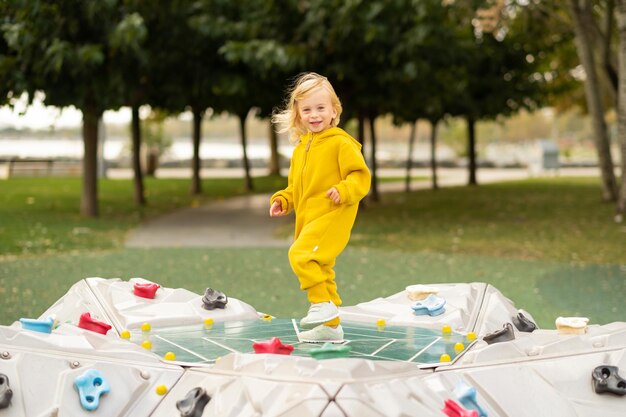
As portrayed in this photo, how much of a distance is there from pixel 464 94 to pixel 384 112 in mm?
2383

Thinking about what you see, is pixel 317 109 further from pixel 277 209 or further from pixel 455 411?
pixel 455 411

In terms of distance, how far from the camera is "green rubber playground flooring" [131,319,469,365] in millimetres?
5125

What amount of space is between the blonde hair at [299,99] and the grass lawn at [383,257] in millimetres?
3829

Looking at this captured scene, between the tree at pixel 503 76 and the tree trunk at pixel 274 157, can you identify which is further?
the tree trunk at pixel 274 157

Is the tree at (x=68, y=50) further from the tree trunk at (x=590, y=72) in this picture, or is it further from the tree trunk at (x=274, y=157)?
the tree trunk at (x=274, y=157)

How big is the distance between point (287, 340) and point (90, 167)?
46.1 ft

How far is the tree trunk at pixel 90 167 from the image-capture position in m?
18.7

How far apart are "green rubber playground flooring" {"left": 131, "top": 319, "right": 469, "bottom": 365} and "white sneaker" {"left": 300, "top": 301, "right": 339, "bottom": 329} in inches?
5.4

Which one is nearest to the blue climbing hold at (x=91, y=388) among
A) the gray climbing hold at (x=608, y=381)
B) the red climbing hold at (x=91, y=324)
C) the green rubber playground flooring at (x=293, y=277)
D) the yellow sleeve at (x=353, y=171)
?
the red climbing hold at (x=91, y=324)

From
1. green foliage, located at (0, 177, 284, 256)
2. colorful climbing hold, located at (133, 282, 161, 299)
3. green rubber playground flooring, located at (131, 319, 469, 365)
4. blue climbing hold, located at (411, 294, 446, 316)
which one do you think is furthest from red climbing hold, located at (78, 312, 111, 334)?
green foliage, located at (0, 177, 284, 256)

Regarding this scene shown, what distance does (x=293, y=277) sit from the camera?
38.4 ft

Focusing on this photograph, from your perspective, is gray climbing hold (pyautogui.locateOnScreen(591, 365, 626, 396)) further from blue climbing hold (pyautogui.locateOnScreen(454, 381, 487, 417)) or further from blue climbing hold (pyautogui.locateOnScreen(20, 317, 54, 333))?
blue climbing hold (pyautogui.locateOnScreen(20, 317, 54, 333))

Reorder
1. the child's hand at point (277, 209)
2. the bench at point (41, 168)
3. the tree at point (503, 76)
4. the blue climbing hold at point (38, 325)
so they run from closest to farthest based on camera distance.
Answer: the blue climbing hold at point (38, 325) → the child's hand at point (277, 209) → the tree at point (503, 76) → the bench at point (41, 168)

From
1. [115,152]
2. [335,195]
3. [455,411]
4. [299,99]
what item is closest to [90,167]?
[299,99]
